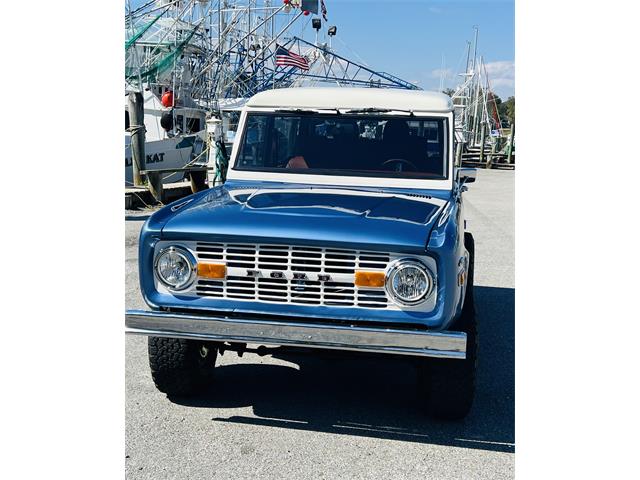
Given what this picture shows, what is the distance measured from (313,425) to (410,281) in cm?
110

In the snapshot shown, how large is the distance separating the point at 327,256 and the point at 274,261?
29 centimetres

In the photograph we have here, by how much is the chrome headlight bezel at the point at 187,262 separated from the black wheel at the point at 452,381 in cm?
141

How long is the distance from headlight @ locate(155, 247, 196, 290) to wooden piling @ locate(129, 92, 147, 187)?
11.5 m

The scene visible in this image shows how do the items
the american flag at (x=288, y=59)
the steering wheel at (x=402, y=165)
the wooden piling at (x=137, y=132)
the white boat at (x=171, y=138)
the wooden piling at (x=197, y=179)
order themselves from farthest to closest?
the american flag at (x=288, y=59) < the white boat at (x=171, y=138) < the wooden piling at (x=197, y=179) < the wooden piling at (x=137, y=132) < the steering wheel at (x=402, y=165)

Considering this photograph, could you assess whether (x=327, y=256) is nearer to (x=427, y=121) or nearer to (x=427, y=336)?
(x=427, y=336)

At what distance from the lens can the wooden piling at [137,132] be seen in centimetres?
1532

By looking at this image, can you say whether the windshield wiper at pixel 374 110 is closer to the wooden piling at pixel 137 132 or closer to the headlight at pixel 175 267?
the headlight at pixel 175 267

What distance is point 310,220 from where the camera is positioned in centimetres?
431

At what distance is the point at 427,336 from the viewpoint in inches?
160

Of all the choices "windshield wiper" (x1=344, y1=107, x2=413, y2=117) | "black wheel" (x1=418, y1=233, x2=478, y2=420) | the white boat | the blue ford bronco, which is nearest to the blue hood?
the blue ford bronco

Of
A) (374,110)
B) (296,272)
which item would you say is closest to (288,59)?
(374,110)

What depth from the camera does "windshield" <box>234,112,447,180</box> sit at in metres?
5.61

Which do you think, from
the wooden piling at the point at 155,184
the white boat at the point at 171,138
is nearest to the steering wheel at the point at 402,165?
the wooden piling at the point at 155,184

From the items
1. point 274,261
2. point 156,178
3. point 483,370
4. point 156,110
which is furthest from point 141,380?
point 156,110
